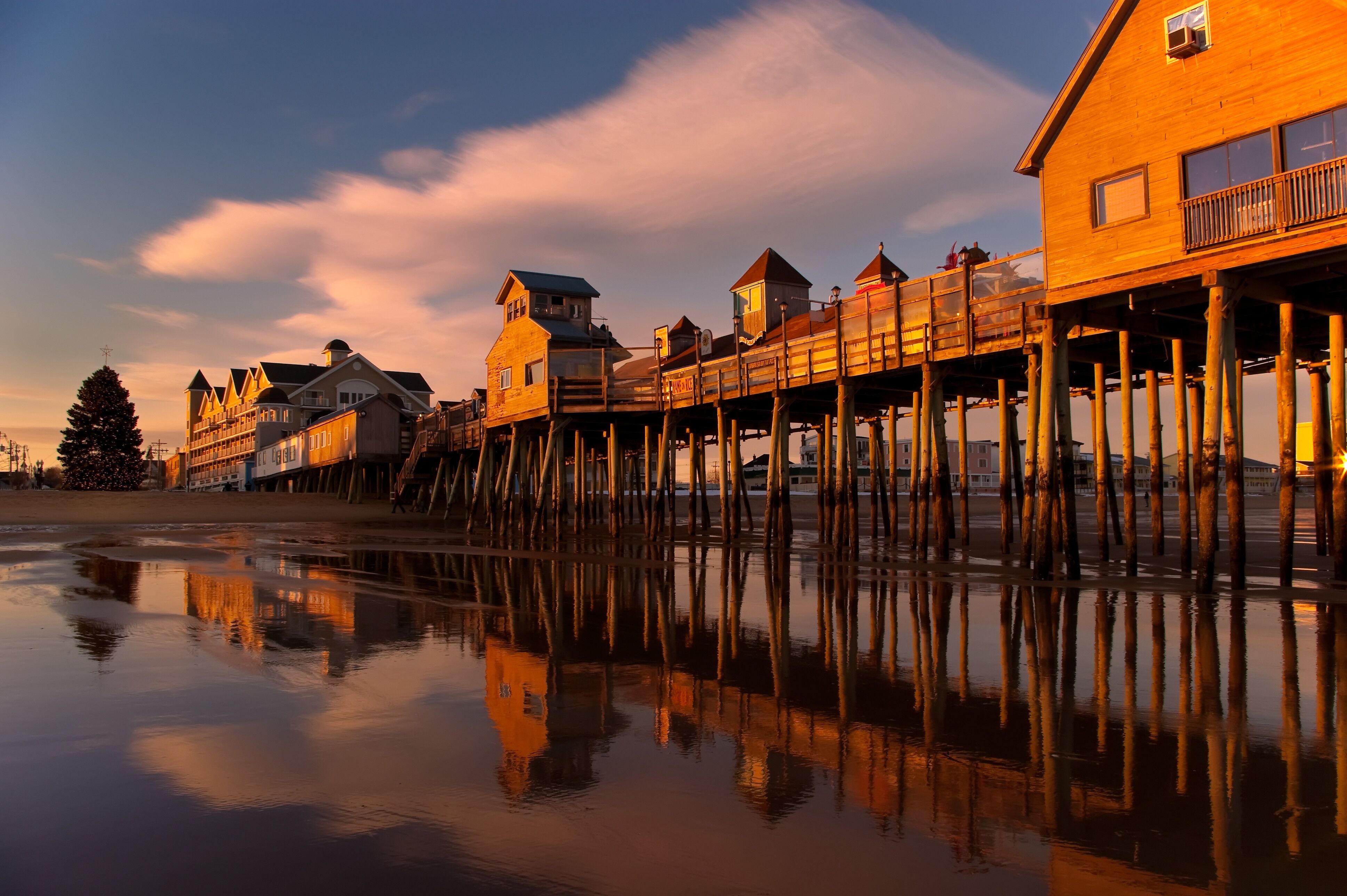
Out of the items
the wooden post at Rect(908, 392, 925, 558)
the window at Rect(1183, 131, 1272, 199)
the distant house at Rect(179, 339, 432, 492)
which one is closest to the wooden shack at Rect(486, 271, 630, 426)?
the wooden post at Rect(908, 392, 925, 558)

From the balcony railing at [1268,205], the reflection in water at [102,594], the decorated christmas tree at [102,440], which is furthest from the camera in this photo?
the decorated christmas tree at [102,440]

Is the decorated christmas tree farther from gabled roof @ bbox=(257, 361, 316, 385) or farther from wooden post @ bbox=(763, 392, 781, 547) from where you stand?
wooden post @ bbox=(763, 392, 781, 547)

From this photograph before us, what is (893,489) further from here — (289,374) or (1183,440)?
(289,374)

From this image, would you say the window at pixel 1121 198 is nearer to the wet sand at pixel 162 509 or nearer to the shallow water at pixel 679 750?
the shallow water at pixel 679 750

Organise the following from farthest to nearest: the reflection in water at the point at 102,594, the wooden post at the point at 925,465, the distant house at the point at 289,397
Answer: the distant house at the point at 289,397 < the wooden post at the point at 925,465 < the reflection in water at the point at 102,594

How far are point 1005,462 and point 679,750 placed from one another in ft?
65.6

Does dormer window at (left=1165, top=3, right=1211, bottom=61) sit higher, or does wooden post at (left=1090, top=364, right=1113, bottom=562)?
dormer window at (left=1165, top=3, right=1211, bottom=61)

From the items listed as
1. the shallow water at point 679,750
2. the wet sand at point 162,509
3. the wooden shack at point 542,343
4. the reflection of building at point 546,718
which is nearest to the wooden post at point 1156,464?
the shallow water at point 679,750

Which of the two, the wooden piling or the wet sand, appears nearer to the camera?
the wooden piling

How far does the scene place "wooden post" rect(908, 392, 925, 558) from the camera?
2177 centimetres

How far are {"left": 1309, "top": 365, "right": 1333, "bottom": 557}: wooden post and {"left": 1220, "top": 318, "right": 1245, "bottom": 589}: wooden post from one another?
208 cm

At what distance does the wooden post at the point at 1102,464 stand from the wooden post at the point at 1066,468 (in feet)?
7.82

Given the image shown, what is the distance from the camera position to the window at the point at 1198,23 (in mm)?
14438

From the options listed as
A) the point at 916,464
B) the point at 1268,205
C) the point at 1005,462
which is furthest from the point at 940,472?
the point at 1268,205
